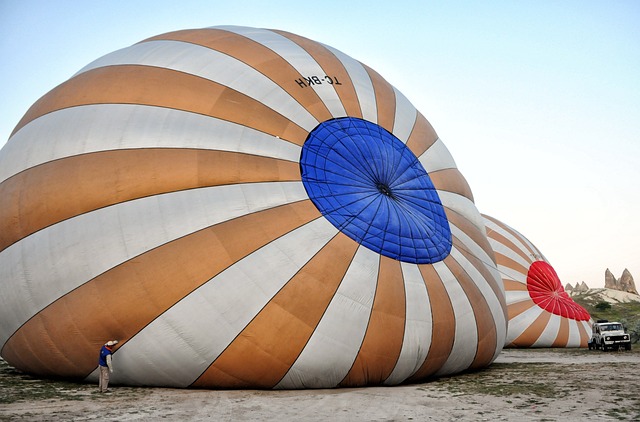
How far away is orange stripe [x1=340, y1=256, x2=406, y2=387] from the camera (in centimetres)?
840

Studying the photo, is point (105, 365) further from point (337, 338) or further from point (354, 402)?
point (354, 402)

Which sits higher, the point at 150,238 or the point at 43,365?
the point at 150,238

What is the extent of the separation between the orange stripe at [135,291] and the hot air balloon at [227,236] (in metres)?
0.02

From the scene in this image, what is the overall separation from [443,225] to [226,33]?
18.2 ft

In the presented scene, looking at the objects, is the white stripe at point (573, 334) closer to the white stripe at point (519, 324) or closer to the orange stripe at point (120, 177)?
the white stripe at point (519, 324)

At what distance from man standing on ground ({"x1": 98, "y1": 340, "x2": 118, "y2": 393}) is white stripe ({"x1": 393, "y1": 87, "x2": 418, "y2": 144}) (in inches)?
250

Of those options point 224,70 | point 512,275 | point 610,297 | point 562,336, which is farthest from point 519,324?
point 610,297

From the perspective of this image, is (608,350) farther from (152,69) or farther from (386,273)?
(152,69)

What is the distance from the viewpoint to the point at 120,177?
877 centimetres

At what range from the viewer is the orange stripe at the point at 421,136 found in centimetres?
1130

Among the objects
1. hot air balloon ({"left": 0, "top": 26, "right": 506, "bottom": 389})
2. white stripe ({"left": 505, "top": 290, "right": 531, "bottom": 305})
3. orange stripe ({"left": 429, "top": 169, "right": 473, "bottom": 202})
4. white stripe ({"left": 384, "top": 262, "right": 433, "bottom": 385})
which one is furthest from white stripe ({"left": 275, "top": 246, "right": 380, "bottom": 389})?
white stripe ({"left": 505, "top": 290, "right": 531, "bottom": 305})

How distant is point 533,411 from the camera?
258 inches

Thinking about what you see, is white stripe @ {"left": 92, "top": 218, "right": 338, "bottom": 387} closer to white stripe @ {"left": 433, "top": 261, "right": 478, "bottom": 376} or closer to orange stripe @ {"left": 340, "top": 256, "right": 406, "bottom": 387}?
orange stripe @ {"left": 340, "top": 256, "right": 406, "bottom": 387}

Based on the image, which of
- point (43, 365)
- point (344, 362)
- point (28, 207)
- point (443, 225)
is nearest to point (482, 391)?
point (344, 362)
